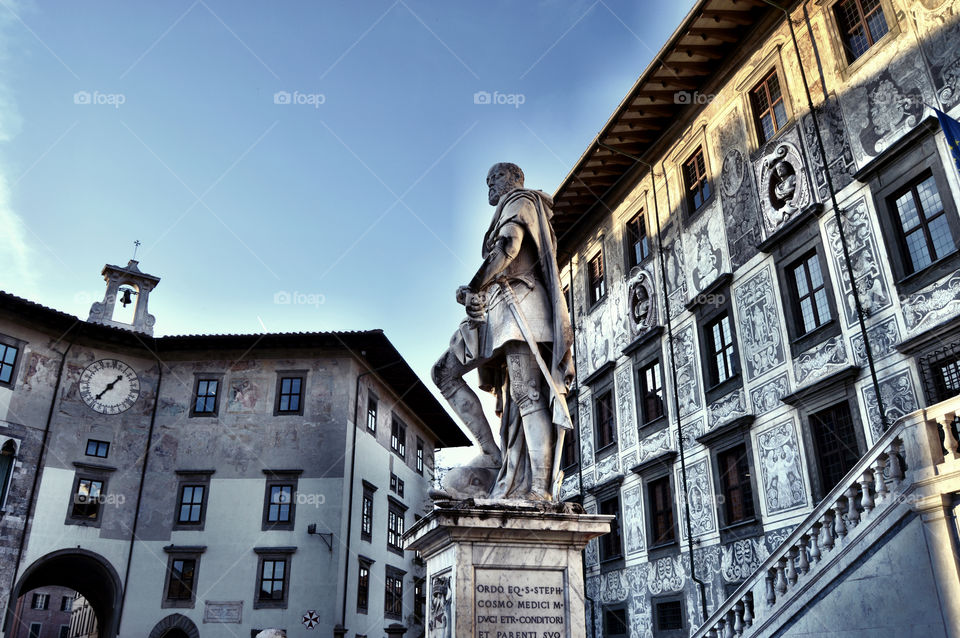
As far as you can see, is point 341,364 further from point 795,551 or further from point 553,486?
point 553,486

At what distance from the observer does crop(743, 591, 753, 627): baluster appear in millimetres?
10336

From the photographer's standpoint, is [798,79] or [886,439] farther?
[798,79]

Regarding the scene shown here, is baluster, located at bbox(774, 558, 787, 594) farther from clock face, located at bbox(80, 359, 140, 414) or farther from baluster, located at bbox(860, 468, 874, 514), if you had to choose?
clock face, located at bbox(80, 359, 140, 414)

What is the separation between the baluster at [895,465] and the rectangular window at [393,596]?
26.2 meters

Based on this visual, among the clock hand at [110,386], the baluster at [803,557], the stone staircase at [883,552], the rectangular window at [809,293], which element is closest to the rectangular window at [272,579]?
the clock hand at [110,386]

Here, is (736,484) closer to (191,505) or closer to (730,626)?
(730,626)

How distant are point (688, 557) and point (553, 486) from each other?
1378 centimetres

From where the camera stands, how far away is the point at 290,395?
30.2 meters

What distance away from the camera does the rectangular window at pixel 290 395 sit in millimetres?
29875

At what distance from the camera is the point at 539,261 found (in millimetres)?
6238

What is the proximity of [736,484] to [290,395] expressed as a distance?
1931 cm

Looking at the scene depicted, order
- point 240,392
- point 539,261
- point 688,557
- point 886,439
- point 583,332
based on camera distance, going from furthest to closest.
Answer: point 240,392
point 583,332
point 688,557
point 886,439
point 539,261

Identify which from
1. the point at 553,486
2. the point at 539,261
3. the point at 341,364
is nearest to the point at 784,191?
the point at 539,261

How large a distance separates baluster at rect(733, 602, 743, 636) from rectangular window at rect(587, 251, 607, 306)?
46.9 feet
